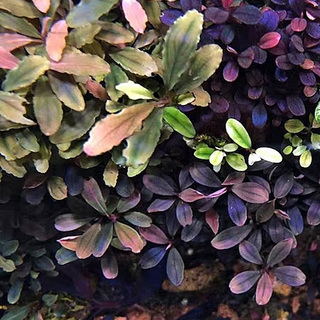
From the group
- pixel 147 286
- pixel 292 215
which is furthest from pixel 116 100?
pixel 147 286

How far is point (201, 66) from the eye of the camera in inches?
30.2

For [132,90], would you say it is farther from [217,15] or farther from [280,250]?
[280,250]

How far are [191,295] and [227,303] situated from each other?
0.10 metres

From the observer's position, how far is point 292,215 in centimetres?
105

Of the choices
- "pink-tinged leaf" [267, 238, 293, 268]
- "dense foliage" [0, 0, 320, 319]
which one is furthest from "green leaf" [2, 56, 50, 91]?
"pink-tinged leaf" [267, 238, 293, 268]

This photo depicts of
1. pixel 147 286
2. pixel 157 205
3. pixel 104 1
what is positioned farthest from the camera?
pixel 147 286

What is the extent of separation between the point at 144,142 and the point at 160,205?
0.92 ft

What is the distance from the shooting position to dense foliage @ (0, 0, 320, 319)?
750 mm

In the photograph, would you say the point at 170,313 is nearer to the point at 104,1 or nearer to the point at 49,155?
the point at 49,155

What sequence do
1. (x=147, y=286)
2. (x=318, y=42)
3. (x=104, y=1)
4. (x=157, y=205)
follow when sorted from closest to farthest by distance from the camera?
(x=104, y=1)
(x=318, y=42)
(x=157, y=205)
(x=147, y=286)

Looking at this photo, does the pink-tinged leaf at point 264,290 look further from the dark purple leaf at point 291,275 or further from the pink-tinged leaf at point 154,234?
the pink-tinged leaf at point 154,234

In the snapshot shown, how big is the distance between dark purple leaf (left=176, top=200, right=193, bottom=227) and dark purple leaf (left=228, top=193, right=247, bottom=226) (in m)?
0.08

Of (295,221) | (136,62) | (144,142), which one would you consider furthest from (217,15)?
(295,221)

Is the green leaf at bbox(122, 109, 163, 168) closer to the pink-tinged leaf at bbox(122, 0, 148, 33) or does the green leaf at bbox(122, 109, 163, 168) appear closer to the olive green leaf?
the pink-tinged leaf at bbox(122, 0, 148, 33)
